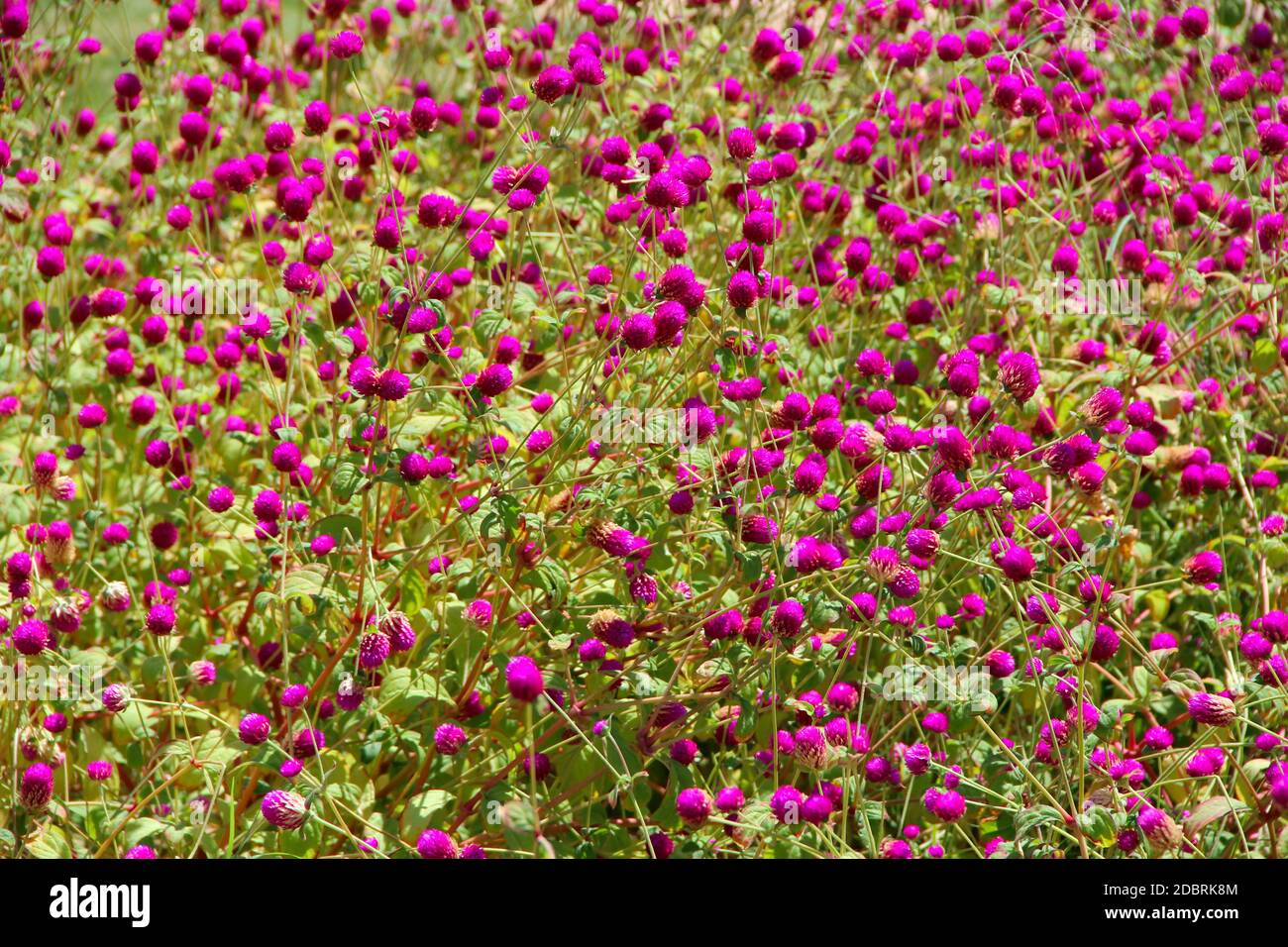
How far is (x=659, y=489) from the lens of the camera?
2590 millimetres

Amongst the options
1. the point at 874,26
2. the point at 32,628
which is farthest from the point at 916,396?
the point at 32,628

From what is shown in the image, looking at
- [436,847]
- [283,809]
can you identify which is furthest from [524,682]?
[283,809]

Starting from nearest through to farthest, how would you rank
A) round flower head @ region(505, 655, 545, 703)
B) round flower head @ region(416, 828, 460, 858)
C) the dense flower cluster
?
1. round flower head @ region(505, 655, 545, 703)
2. round flower head @ region(416, 828, 460, 858)
3. the dense flower cluster

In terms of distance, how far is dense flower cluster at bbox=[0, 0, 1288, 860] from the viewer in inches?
87.2

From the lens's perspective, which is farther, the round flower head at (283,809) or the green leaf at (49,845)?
the green leaf at (49,845)

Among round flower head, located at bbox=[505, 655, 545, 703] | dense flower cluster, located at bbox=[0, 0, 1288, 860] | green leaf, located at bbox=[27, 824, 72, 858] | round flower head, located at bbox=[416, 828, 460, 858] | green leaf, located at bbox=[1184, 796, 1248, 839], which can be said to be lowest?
green leaf, located at bbox=[1184, 796, 1248, 839]

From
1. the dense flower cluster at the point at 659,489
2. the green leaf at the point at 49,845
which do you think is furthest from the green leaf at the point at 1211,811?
the green leaf at the point at 49,845

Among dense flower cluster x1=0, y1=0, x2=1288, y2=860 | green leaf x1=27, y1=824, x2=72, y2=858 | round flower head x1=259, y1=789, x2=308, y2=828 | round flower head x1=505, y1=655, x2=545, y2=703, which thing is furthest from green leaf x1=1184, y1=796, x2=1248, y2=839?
green leaf x1=27, y1=824, x2=72, y2=858

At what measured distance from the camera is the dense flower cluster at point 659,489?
2215mm

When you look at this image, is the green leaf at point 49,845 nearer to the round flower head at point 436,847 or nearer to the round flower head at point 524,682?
the round flower head at point 436,847

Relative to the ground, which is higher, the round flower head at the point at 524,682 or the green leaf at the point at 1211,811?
the round flower head at the point at 524,682

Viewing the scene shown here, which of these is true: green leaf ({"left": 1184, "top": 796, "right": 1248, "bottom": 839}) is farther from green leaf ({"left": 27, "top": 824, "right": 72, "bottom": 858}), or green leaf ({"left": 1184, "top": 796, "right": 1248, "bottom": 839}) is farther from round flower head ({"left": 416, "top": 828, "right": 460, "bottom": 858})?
green leaf ({"left": 27, "top": 824, "right": 72, "bottom": 858})

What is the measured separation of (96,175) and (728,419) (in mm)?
2276

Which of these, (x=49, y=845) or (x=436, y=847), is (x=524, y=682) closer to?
(x=436, y=847)
